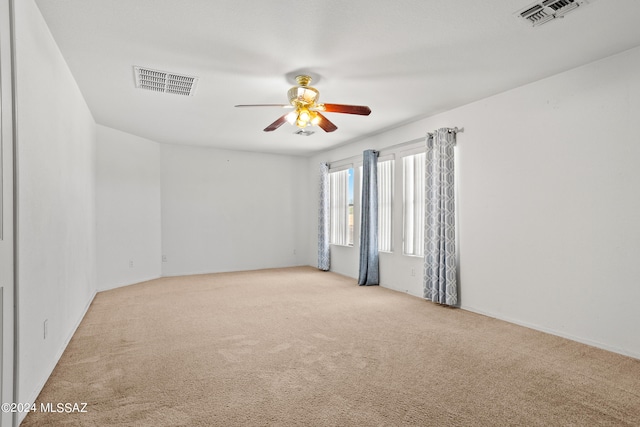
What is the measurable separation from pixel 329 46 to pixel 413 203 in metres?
3.07

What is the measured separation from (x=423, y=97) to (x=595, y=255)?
2448mm

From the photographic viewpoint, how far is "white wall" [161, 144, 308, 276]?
22.2ft

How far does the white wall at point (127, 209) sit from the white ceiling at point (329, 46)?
4.64ft

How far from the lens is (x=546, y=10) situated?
2.38 m

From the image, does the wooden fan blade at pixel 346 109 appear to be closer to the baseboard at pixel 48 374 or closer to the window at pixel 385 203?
the window at pixel 385 203

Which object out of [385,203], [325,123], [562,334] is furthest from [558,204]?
[385,203]

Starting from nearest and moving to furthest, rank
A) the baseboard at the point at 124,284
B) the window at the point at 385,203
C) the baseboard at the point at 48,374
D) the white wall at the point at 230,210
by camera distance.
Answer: the baseboard at the point at 48,374 < the baseboard at the point at 124,284 < the window at the point at 385,203 < the white wall at the point at 230,210

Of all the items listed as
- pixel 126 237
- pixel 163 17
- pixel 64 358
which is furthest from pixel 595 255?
pixel 126 237

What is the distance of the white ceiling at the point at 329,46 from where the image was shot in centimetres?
238

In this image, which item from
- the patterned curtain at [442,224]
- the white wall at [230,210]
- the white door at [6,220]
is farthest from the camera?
the white wall at [230,210]

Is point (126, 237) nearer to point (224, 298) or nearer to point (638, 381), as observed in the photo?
point (224, 298)

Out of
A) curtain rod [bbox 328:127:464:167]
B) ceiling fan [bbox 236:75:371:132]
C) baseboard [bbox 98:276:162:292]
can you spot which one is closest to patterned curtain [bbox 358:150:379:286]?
curtain rod [bbox 328:127:464:167]

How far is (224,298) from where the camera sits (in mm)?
4957

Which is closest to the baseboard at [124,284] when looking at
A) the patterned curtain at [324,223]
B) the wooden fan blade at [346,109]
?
the patterned curtain at [324,223]
